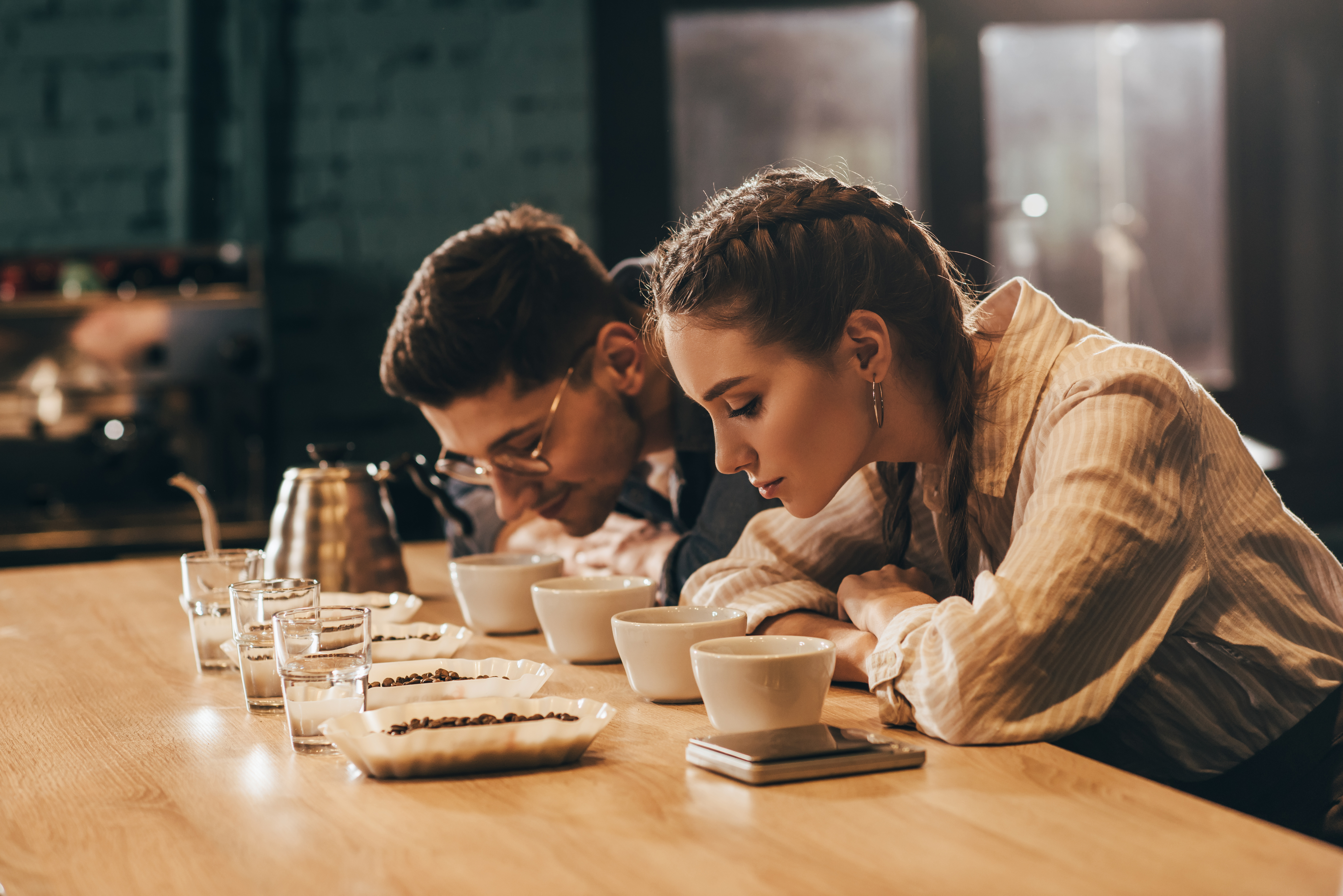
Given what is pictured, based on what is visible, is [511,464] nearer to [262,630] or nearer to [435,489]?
[435,489]

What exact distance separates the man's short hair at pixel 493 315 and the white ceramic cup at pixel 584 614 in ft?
1.72

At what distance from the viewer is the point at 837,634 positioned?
1.23 metres

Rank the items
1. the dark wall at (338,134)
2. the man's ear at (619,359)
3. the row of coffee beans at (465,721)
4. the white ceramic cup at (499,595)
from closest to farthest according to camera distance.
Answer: the row of coffee beans at (465,721)
the white ceramic cup at (499,595)
the man's ear at (619,359)
the dark wall at (338,134)

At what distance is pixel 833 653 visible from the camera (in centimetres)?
101

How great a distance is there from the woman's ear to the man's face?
704 millimetres

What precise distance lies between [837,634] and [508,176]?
8.36 ft

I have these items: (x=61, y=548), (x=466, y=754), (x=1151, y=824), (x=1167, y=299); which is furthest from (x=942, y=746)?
(x=1167, y=299)

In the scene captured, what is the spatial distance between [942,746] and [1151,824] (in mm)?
219

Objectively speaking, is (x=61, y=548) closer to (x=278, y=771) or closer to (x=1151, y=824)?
(x=278, y=771)

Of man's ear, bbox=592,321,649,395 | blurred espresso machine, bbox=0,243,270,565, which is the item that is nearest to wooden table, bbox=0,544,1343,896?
man's ear, bbox=592,321,649,395

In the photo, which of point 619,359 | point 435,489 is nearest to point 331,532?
point 435,489

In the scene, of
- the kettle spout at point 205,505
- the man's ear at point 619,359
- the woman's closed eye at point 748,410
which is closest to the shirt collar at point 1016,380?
the woman's closed eye at point 748,410

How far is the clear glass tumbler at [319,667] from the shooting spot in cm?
103

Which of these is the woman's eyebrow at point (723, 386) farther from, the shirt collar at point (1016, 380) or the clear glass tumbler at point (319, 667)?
the clear glass tumbler at point (319, 667)
